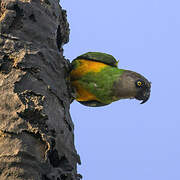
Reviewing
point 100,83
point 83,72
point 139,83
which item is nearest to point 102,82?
point 100,83

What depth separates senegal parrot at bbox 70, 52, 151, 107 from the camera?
468 cm

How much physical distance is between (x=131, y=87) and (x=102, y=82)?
1.66ft

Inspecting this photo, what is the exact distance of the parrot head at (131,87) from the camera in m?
4.76

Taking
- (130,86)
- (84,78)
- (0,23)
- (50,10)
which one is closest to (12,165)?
(0,23)

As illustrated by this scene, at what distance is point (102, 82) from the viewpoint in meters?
4.71

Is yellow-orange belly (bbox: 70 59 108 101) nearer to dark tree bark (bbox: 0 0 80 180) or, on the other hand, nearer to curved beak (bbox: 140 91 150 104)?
curved beak (bbox: 140 91 150 104)

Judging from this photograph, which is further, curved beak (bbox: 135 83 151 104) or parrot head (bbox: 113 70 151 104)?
curved beak (bbox: 135 83 151 104)

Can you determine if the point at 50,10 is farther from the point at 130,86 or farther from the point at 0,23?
the point at 130,86

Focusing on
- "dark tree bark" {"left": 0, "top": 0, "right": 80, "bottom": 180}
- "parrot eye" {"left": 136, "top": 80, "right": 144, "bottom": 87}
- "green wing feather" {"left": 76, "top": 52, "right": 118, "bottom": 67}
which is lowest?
"dark tree bark" {"left": 0, "top": 0, "right": 80, "bottom": 180}

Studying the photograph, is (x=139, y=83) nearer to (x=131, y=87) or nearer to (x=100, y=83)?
(x=131, y=87)

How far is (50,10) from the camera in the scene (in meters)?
3.79

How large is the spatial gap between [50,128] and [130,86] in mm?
2255

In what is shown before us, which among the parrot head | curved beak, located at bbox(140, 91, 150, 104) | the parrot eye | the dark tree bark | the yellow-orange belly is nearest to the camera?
the dark tree bark

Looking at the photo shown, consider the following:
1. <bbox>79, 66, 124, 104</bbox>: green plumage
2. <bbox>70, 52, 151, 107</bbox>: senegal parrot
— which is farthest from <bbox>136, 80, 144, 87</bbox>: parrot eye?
<bbox>79, 66, 124, 104</bbox>: green plumage
